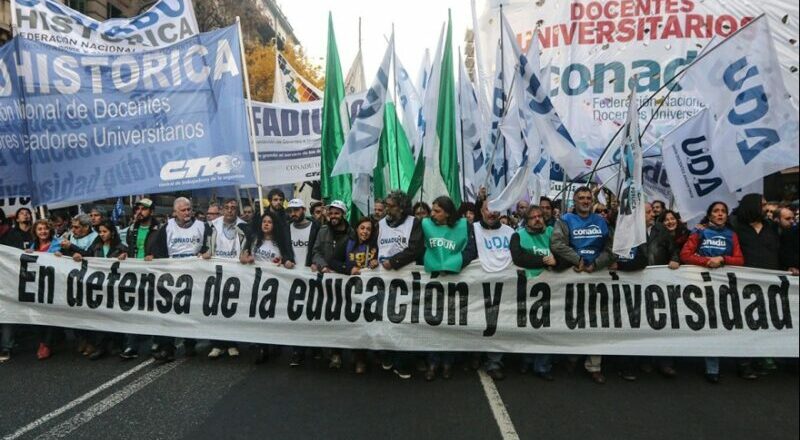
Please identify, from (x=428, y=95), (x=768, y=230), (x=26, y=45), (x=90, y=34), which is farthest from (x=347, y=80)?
(x=768, y=230)

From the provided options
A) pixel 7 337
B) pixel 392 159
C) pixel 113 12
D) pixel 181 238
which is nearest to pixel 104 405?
pixel 181 238

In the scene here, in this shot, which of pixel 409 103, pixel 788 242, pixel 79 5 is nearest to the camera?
pixel 788 242

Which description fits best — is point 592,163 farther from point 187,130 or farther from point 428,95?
point 187,130

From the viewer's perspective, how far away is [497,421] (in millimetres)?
3914

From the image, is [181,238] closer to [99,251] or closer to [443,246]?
[99,251]

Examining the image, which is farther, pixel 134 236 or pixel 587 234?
pixel 134 236

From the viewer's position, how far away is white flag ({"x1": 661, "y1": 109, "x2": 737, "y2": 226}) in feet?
18.0

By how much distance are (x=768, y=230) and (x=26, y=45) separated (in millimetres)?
8240

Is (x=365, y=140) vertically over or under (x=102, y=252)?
over

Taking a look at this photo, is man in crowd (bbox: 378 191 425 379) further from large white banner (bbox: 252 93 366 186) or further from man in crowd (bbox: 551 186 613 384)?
large white banner (bbox: 252 93 366 186)

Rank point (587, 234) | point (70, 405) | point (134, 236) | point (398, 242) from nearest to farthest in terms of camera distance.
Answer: point (70, 405), point (587, 234), point (398, 242), point (134, 236)

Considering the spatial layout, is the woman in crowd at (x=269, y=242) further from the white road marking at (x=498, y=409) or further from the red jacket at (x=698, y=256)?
the red jacket at (x=698, y=256)

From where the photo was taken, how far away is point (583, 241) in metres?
5.10

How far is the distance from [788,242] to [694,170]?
3.75ft
